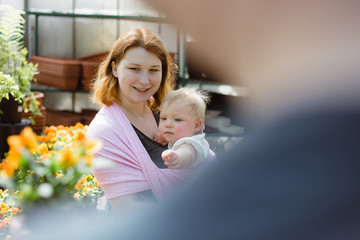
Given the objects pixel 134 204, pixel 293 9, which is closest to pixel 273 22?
pixel 293 9

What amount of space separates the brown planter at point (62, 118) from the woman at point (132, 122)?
357cm

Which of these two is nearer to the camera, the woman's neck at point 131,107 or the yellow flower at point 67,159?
the yellow flower at point 67,159

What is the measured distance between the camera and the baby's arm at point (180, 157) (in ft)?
4.51

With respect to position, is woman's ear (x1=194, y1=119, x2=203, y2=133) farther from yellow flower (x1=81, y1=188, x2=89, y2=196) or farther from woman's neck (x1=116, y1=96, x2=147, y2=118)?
yellow flower (x1=81, y1=188, x2=89, y2=196)

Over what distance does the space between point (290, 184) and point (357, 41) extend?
17 cm

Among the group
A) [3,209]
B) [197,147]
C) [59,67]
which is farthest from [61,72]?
[197,147]

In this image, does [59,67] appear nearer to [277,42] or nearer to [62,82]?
[62,82]

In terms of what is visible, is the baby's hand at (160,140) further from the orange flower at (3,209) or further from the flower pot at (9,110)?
the flower pot at (9,110)

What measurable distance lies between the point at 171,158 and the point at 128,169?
254 millimetres

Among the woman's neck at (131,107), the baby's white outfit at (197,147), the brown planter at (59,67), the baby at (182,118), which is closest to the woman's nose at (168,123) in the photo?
the baby at (182,118)

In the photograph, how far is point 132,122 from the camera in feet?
5.84

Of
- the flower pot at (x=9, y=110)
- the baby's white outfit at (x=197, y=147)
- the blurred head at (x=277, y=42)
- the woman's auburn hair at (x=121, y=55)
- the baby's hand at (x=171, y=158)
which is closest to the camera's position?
the blurred head at (x=277, y=42)

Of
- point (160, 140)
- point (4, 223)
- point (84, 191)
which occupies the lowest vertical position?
point (4, 223)

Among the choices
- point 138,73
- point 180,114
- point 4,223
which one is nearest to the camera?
point 180,114
